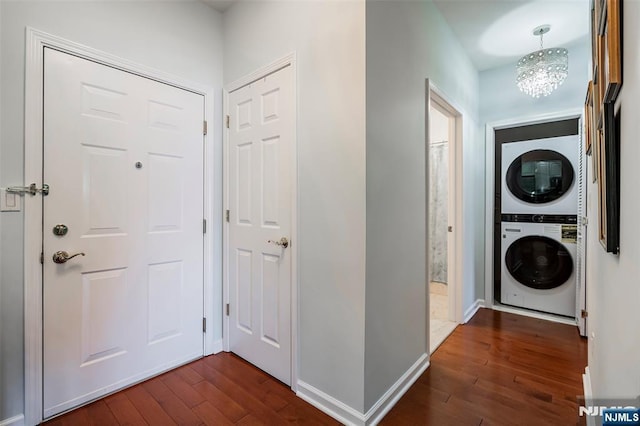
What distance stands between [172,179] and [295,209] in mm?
974

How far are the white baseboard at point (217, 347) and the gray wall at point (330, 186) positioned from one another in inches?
35.2

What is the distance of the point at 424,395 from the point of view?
5.87ft

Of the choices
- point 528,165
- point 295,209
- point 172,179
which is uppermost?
point 528,165

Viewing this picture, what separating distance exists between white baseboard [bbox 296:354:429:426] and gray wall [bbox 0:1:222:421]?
5.02ft

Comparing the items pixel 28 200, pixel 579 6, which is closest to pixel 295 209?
pixel 28 200

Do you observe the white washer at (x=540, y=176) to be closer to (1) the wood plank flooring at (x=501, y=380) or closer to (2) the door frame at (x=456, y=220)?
(2) the door frame at (x=456, y=220)

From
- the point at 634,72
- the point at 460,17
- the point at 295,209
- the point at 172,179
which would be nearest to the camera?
the point at 634,72

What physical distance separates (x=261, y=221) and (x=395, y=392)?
140 cm

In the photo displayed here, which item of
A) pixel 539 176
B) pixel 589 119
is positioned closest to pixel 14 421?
pixel 589 119

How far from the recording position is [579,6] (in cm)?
221

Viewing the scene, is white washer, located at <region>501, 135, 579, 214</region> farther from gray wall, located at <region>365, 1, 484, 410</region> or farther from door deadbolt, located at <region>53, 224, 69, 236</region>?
door deadbolt, located at <region>53, 224, 69, 236</region>

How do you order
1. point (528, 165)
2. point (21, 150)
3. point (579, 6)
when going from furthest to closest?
point (528, 165) → point (579, 6) → point (21, 150)

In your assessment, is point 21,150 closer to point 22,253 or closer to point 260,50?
point 22,253

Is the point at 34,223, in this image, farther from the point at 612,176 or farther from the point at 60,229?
the point at 612,176
